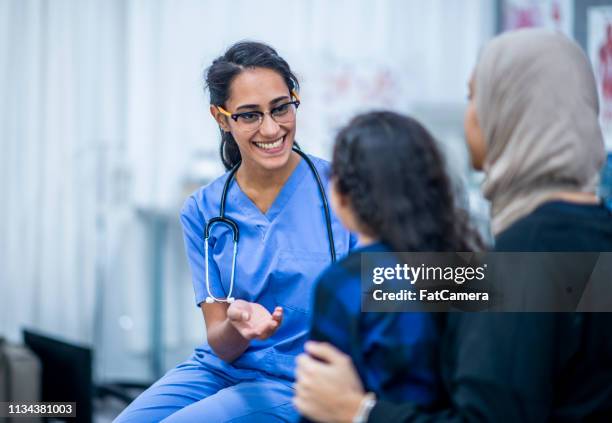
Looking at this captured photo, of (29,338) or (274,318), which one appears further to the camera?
(29,338)

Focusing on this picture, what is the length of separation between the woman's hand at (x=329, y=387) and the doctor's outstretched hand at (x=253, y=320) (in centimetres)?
33

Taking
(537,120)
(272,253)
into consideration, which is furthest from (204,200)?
(537,120)

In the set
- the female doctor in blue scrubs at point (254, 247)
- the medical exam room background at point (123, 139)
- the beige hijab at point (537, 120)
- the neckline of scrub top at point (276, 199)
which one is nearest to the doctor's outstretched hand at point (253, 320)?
the female doctor in blue scrubs at point (254, 247)

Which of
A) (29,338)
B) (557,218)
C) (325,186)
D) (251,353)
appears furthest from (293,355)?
(29,338)

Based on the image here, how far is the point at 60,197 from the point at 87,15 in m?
0.74

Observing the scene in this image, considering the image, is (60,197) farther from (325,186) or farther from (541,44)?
(541,44)

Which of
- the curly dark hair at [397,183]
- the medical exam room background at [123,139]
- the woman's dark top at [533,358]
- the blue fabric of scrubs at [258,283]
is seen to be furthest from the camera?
the medical exam room background at [123,139]

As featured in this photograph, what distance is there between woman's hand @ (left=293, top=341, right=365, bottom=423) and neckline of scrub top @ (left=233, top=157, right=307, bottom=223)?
63cm

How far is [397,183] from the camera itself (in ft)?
3.65

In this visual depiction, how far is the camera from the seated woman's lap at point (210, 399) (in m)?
1.51

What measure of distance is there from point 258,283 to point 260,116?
0.33m

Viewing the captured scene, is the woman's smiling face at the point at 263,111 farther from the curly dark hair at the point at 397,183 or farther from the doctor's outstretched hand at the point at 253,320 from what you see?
the curly dark hair at the point at 397,183

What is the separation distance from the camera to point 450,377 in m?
1.07

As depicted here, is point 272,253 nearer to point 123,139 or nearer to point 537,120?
point 537,120
